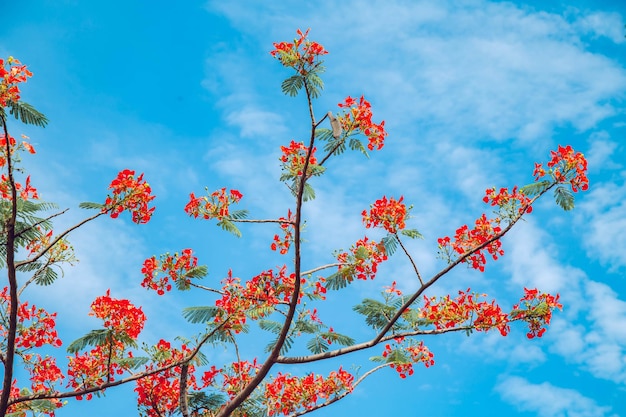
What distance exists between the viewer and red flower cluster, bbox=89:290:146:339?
29.2ft

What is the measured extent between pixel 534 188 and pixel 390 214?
1898 millimetres

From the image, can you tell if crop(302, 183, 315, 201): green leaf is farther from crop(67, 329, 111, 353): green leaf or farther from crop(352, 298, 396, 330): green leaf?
crop(67, 329, 111, 353): green leaf

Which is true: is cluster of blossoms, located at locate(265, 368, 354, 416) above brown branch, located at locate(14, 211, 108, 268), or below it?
below

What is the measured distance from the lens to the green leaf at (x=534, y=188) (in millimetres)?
8742

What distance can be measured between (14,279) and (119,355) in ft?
5.98

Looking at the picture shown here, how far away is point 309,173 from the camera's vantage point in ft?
29.0

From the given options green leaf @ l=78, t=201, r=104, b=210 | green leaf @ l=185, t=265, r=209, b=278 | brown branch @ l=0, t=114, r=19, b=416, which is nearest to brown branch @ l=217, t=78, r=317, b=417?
green leaf @ l=185, t=265, r=209, b=278

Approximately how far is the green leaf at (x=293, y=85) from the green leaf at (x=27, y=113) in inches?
121

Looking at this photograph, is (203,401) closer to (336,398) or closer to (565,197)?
(336,398)

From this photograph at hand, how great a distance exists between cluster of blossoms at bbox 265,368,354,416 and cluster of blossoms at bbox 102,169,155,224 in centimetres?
368

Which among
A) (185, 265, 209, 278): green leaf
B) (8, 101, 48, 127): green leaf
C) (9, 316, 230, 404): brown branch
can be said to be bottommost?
(9, 316, 230, 404): brown branch

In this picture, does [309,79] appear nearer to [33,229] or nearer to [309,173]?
[309,173]

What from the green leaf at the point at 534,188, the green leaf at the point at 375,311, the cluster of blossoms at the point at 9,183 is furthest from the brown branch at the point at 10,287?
the green leaf at the point at 534,188

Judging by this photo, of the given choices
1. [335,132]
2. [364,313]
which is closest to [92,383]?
[364,313]
